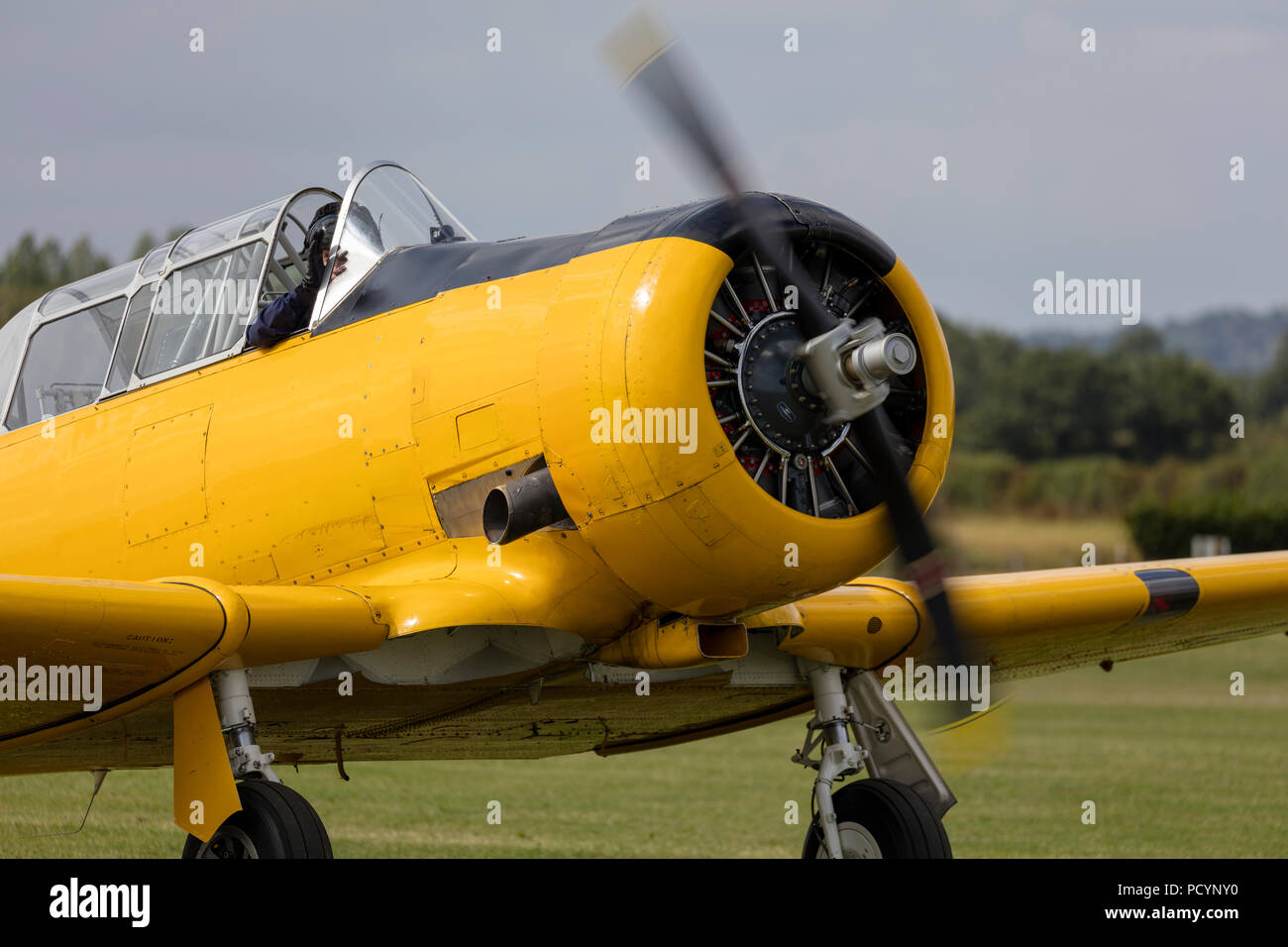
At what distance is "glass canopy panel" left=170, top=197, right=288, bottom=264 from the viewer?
7.48 metres

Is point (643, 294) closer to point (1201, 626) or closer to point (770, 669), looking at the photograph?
point (770, 669)

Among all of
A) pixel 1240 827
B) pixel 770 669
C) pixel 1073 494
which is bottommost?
pixel 1240 827

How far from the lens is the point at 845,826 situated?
7297mm

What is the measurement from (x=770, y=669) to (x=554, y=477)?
2163 mm

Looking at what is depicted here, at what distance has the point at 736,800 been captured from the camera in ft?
47.1

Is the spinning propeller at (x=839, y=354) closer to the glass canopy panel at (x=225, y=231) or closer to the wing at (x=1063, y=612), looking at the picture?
the wing at (x=1063, y=612)

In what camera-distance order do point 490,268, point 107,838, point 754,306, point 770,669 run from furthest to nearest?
point 107,838 → point 770,669 → point 490,268 → point 754,306

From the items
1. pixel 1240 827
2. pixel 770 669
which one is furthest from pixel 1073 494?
pixel 770 669

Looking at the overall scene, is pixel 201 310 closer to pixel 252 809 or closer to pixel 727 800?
pixel 252 809

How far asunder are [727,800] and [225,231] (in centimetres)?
830

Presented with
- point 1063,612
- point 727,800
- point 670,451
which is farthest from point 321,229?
point 727,800

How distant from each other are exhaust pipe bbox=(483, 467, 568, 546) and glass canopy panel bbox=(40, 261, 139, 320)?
2885 millimetres

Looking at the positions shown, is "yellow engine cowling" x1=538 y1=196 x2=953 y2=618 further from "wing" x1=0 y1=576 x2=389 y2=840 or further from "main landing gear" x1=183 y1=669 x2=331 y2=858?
"main landing gear" x1=183 y1=669 x2=331 y2=858
